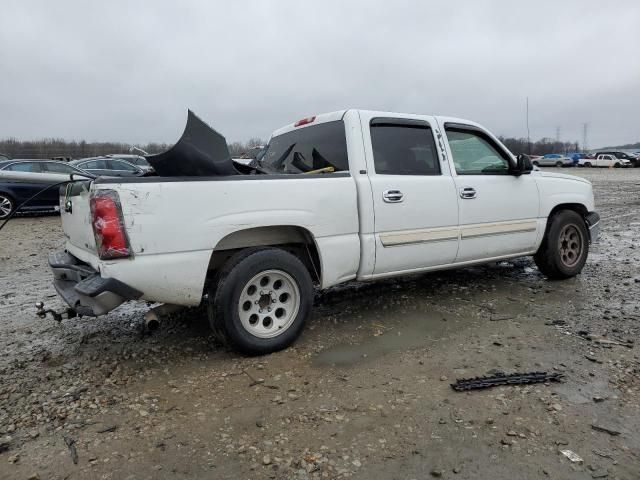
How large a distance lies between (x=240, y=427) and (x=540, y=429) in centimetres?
169

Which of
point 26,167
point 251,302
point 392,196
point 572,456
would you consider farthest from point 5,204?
point 572,456

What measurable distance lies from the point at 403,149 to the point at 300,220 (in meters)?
1.38

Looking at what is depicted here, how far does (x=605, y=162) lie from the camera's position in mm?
48781

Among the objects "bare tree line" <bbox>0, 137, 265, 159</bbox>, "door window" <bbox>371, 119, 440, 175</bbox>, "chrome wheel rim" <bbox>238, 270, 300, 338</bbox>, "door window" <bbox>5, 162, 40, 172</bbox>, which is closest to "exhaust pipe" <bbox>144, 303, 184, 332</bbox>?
"chrome wheel rim" <bbox>238, 270, 300, 338</bbox>

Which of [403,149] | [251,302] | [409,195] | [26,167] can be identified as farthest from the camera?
[26,167]

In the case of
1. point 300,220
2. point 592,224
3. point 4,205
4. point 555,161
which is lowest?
point 592,224

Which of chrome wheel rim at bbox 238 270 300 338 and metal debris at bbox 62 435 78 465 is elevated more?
chrome wheel rim at bbox 238 270 300 338

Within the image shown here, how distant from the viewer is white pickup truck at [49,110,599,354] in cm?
321

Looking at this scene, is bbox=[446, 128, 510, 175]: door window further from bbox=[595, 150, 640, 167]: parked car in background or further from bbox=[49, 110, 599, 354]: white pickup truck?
bbox=[595, 150, 640, 167]: parked car in background

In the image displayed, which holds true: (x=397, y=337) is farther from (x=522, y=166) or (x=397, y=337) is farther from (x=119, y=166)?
(x=119, y=166)

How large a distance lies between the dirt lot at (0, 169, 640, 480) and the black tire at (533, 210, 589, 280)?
0.48 m

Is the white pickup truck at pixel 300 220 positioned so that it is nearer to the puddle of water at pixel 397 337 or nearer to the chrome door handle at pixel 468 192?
the chrome door handle at pixel 468 192

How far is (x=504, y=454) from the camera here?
8.06ft

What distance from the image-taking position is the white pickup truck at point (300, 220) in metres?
3.21
